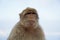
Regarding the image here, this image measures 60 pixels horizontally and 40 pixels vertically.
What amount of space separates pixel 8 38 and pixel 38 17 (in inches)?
43.6

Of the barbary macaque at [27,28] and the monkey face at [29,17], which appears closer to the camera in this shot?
the monkey face at [29,17]

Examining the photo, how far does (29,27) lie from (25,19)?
266mm

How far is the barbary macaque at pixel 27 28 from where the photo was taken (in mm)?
33000

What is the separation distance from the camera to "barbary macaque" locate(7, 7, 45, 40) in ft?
108

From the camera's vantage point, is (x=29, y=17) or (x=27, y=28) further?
(x=27, y=28)

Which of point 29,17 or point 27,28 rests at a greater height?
point 29,17

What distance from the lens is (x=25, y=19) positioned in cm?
3312

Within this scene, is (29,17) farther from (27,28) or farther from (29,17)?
(27,28)

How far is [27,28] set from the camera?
33.2m

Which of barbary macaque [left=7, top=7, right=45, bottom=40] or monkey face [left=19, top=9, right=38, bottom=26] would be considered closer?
monkey face [left=19, top=9, right=38, bottom=26]

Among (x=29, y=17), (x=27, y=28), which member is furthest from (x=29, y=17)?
(x=27, y=28)

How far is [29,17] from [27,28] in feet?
1.50

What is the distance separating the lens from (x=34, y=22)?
108 ft

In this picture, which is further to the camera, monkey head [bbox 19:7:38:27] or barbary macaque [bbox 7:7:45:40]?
barbary macaque [bbox 7:7:45:40]
